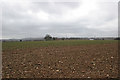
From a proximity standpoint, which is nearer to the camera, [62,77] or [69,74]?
[62,77]

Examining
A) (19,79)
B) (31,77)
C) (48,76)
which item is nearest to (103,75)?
(48,76)

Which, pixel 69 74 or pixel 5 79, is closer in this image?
pixel 5 79

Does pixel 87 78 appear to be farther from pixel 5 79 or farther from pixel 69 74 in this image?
pixel 5 79

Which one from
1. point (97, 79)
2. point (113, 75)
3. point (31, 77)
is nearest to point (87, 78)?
point (97, 79)

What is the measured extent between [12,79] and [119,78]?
4.94 m

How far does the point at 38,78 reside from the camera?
5.00m

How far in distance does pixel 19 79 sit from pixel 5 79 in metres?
0.67

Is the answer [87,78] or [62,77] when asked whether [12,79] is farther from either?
[87,78]

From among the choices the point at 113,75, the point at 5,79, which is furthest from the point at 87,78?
the point at 5,79

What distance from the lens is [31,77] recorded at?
202 inches

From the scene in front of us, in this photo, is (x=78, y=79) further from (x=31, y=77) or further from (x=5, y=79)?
(x=5, y=79)

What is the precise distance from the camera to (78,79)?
487 centimetres

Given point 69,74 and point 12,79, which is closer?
point 12,79

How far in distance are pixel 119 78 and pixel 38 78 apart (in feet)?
12.3
